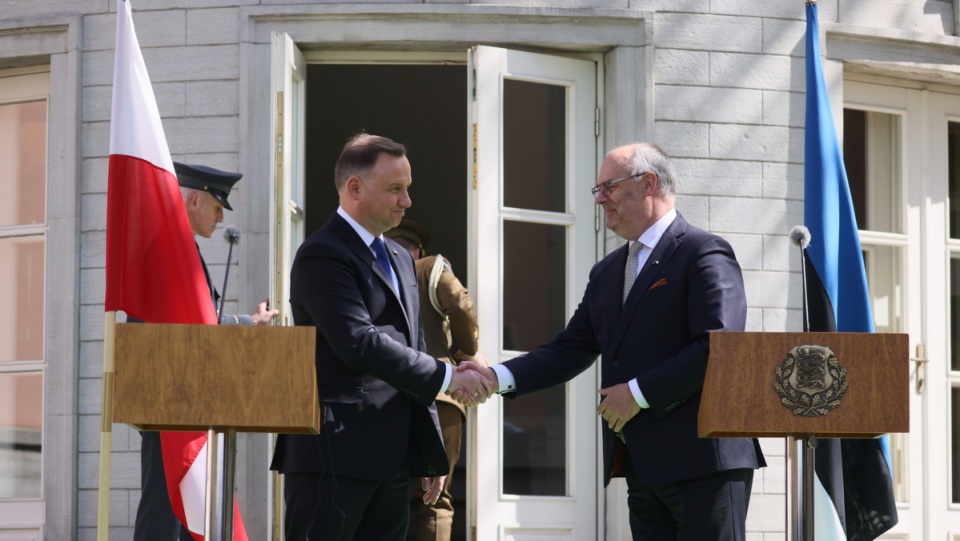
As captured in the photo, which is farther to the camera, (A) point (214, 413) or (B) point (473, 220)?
(B) point (473, 220)

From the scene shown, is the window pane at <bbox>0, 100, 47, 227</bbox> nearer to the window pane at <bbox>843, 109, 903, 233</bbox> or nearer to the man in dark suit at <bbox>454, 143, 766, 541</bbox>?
the man in dark suit at <bbox>454, 143, 766, 541</bbox>

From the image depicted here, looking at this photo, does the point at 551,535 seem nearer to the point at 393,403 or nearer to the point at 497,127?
the point at 497,127

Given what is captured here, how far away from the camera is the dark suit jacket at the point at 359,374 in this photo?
4.23 m

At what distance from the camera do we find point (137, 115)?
5402 millimetres

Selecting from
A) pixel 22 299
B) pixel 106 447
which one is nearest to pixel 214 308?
pixel 106 447

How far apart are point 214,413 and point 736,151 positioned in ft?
12.0

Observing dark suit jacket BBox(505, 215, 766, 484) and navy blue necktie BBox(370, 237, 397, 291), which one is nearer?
dark suit jacket BBox(505, 215, 766, 484)

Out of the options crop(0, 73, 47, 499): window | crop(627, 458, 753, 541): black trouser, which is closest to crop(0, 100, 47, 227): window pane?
crop(0, 73, 47, 499): window

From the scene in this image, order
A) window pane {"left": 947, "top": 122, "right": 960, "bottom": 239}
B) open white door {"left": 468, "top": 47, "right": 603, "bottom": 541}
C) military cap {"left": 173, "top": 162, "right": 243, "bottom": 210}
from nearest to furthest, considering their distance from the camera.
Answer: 1. military cap {"left": 173, "top": 162, "right": 243, "bottom": 210}
2. open white door {"left": 468, "top": 47, "right": 603, "bottom": 541}
3. window pane {"left": 947, "top": 122, "right": 960, "bottom": 239}

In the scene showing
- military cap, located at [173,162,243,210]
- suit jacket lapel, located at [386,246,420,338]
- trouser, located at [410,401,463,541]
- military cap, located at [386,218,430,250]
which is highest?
military cap, located at [173,162,243,210]

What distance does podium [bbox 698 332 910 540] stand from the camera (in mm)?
3844

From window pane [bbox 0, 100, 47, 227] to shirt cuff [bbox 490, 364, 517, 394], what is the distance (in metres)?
2.94

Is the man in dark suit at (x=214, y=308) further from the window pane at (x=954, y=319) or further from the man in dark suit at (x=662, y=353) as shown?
the window pane at (x=954, y=319)

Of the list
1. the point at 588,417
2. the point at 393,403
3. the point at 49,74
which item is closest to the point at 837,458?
the point at 588,417
